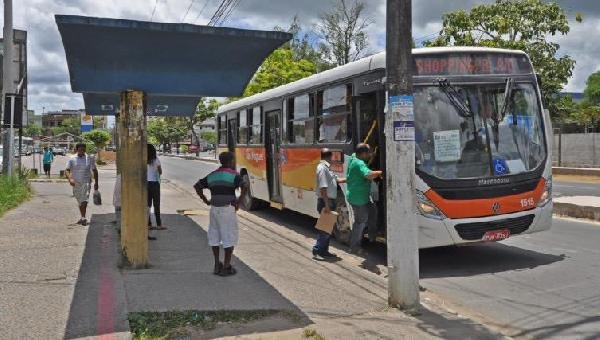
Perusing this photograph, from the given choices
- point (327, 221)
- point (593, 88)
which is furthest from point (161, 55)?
point (593, 88)

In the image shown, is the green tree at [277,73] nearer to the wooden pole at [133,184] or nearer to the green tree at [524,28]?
the green tree at [524,28]

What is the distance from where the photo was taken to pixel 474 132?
839cm

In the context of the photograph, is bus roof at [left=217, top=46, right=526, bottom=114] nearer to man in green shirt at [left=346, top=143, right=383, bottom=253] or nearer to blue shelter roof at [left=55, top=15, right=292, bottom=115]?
man in green shirt at [left=346, top=143, right=383, bottom=253]

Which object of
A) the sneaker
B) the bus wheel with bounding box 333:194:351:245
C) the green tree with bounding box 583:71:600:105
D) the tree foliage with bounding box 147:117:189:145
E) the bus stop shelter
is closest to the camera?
the bus stop shelter

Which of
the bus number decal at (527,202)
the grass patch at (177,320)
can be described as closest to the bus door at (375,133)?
the bus number decal at (527,202)

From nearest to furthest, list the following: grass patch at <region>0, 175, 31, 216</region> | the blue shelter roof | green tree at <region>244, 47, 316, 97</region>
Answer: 1. the blue shelter roof
2. grass patch at <region>0, 175, 31, 216</region>
3. green tree at <region>244, 47, 316, 97</region>

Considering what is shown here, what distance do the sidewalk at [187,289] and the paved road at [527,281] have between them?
1.60 feet

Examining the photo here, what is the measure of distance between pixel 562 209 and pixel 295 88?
6481 millimetres

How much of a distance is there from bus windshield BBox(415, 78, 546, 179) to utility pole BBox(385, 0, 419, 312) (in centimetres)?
208

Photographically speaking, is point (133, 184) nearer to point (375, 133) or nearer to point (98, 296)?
point (98, 296)

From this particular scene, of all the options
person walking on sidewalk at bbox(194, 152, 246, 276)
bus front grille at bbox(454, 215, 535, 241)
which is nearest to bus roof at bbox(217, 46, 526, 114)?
bus front grille at bbox(454, 215, 535, 241)

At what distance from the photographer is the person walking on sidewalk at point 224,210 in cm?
758

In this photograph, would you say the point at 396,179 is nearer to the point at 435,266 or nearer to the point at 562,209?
the point at 435,266

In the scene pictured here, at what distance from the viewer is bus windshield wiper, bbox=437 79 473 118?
836 centimetres
